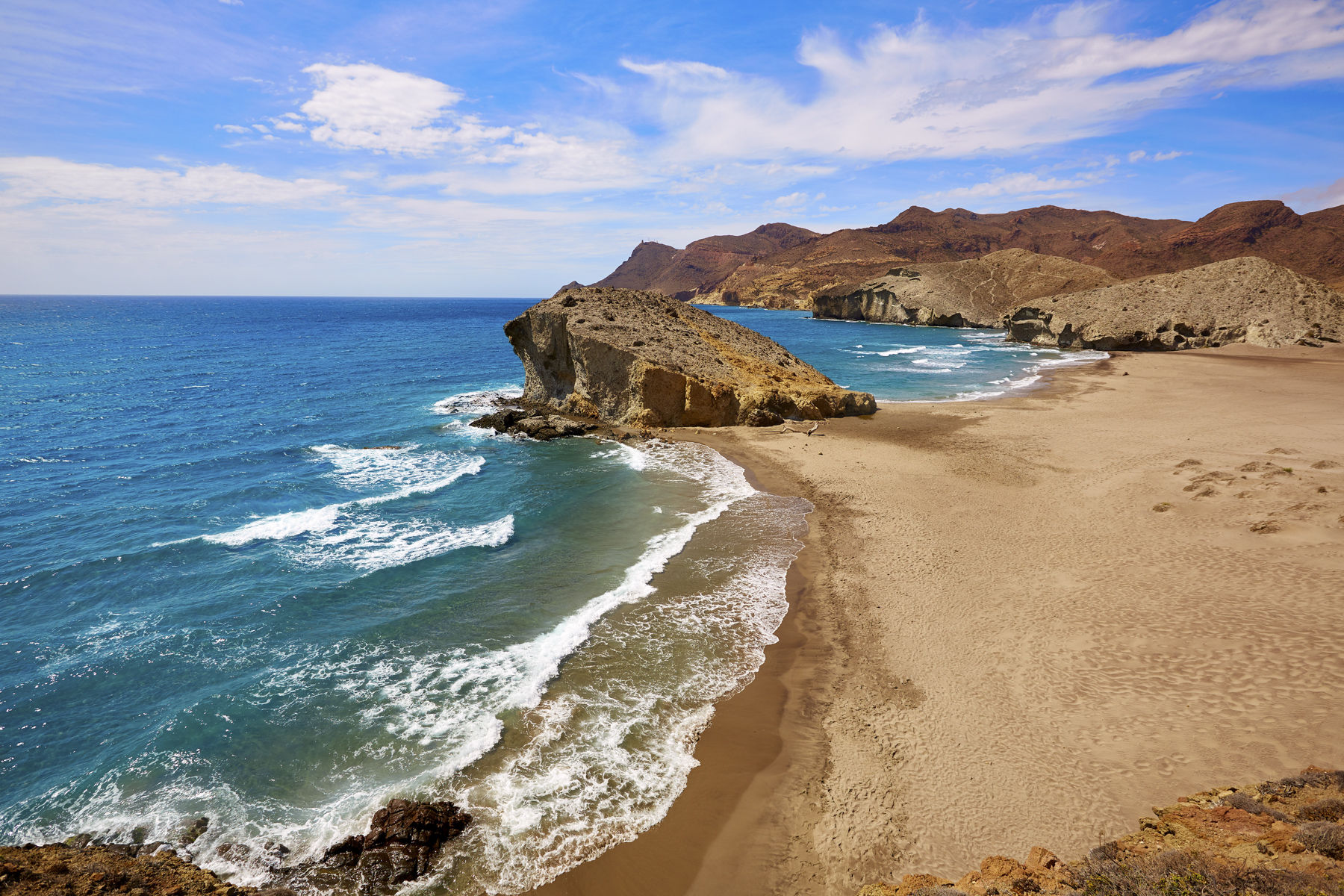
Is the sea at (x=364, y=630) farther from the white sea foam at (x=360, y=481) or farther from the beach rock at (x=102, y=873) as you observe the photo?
the beach rock at (x=102, y=873)

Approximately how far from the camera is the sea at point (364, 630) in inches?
320

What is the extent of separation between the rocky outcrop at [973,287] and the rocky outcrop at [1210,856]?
90819 millimetres

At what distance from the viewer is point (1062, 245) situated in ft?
A: 516

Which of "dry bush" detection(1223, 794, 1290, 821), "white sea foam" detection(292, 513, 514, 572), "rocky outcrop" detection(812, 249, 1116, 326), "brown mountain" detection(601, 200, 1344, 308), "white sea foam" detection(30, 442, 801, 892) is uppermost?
"brown mountain" detection(601, 200, 1344, 308)

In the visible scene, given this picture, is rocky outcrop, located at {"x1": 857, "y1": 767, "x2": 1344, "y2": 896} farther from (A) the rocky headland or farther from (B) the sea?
(A) the rocky headland

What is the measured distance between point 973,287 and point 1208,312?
40.1 meters

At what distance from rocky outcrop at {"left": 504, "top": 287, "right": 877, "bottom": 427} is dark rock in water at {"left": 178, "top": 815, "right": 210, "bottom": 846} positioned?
21.5 m

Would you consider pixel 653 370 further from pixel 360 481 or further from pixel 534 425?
pixel 360 481

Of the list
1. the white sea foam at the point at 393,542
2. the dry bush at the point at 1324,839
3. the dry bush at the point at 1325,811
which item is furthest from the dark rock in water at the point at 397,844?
the dry bush at the point at 1325,811

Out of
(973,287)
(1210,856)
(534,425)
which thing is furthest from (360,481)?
(973,287)

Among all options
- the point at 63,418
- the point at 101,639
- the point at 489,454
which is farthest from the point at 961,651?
A: the point at 63,418

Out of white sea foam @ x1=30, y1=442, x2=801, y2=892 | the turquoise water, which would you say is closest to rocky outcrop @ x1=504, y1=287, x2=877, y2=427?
the turquoise water

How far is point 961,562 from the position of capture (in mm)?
13859

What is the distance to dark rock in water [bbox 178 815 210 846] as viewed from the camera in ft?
24.8
